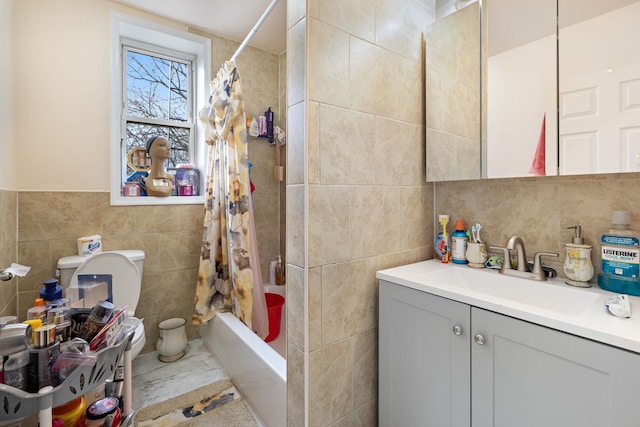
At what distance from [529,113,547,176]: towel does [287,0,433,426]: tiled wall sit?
1.60 feet

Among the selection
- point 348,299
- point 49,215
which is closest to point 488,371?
point 348,299

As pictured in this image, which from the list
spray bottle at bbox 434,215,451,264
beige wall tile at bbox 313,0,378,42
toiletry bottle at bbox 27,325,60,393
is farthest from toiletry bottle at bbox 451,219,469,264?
toiletry bottle at bbox 27,325,60,393

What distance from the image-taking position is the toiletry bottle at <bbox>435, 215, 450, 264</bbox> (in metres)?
1.40

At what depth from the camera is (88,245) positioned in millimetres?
1809

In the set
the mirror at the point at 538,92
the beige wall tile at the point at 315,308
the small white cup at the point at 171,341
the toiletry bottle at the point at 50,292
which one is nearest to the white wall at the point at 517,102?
the mirror at the point at 538,92

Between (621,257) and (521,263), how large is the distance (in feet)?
0.95

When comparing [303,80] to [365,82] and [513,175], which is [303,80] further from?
[513,175]

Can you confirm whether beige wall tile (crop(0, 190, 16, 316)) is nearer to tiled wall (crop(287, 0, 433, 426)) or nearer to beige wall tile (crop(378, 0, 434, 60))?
tiled wall (crop(287, 0, 433, 426))

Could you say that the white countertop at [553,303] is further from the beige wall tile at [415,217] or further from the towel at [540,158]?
the towel at [540,158]

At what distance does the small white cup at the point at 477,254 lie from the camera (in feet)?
4.24

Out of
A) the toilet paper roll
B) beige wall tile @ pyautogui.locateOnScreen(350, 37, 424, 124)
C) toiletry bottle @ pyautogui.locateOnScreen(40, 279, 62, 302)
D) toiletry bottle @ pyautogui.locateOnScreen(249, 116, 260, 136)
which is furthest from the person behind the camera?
toiletry bottle @ pyautogui.locateOnScreen(249, 116, 260, 136)

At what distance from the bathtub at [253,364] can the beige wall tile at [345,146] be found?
90 centimetres

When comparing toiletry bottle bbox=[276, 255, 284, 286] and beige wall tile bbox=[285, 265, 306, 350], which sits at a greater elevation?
beige wall tile bbox=[285, 265, 306, 350]

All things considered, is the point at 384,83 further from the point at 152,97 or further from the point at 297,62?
the point at 152,97
